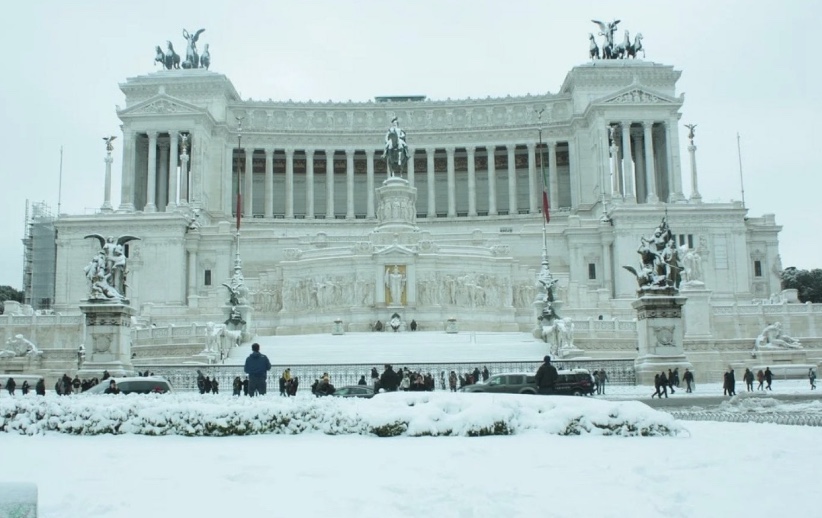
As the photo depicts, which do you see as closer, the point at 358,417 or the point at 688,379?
the point at 358,417

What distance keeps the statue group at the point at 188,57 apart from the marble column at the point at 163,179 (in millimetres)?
9966

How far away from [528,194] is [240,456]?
95209 mm

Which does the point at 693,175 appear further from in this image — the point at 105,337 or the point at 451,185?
the point at 105,337

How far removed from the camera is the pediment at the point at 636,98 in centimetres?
9175

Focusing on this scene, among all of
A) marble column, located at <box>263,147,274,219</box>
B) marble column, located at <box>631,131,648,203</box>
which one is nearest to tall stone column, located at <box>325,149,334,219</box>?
marble column, located at <box>263,147,274,219</box>

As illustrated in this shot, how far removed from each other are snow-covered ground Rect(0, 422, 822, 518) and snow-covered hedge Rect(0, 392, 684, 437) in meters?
0.36

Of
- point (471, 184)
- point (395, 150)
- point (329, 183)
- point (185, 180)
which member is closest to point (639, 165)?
point (471, 184)

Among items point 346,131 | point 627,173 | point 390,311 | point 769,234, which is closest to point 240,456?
point 390,311

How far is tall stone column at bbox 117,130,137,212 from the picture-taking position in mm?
91625

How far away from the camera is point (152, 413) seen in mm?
16375

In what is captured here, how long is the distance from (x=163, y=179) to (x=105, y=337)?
207 ft

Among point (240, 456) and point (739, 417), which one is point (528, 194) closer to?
point (739, 417)

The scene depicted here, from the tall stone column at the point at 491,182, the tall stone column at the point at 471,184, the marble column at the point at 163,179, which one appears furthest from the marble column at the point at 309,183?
the tall stone column at the point at 491,182

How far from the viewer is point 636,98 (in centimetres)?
9200
